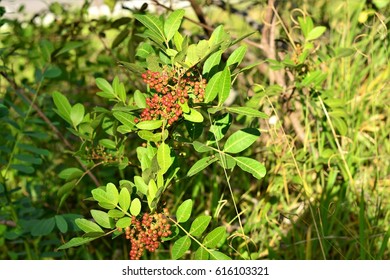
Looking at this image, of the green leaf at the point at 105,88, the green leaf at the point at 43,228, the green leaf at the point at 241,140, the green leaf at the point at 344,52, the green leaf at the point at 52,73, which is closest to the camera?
the green leaf at the point at 241,140

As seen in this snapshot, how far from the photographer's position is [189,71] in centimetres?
155

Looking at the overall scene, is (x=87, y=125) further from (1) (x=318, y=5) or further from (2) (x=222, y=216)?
(1) (x=318, y=5)

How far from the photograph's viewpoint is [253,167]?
5.18ft

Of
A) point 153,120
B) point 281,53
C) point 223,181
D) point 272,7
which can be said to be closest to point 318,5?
point 281,53

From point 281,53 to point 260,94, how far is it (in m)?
0.67

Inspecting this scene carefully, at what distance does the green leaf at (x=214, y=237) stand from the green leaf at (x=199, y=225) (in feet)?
0.08

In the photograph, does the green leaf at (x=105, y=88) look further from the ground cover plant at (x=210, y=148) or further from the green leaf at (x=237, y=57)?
the green leaf at (x=237, y=57)

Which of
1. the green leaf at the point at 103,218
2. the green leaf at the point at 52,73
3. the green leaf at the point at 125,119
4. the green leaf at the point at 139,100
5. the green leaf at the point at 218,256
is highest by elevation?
the green leaf at the point at 139,100

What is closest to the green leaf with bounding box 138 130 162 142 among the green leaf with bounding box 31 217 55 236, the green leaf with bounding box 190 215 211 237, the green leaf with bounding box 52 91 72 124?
the green leaf with bounding box 190 215 211 237

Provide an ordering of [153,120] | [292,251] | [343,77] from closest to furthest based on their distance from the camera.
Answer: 1. [153,120]
2. [292,251]
3. [343,77]

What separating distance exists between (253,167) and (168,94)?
0.88 feet

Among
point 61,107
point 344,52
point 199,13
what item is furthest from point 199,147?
point 199,13

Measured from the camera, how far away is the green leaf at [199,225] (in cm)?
160

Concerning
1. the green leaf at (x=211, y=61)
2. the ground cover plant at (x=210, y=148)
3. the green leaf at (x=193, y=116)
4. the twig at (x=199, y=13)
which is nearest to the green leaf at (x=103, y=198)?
the ground cover plant at (x=210, y=148)
